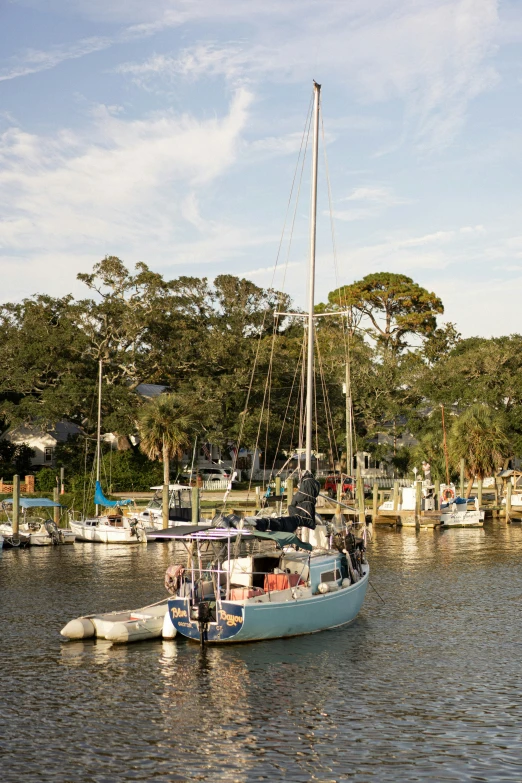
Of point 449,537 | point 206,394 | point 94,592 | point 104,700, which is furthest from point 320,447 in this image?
point 104,700

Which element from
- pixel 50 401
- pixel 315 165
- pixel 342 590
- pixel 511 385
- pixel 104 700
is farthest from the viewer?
pixel 511 385

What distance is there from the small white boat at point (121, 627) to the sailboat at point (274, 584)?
0.96 m

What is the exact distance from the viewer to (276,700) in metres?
21.5

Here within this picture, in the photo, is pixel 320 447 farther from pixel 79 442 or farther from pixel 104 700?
A: pixel 104 700

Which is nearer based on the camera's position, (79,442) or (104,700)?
(104,700)

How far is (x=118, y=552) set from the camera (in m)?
53.8

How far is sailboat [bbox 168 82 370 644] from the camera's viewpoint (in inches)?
1022

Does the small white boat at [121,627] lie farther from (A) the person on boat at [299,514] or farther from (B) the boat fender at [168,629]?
(A) the person on boat at [299,514]

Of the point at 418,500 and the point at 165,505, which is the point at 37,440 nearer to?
the point at 165,505

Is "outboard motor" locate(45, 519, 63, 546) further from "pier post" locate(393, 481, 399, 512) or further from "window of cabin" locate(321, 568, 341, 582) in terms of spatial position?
"window of cabin" locate(321, 568, 341, 582)

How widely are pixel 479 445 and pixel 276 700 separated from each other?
2146 inches

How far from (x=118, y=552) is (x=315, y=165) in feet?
91.8

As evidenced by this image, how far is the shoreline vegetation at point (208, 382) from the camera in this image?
77250 millimetres

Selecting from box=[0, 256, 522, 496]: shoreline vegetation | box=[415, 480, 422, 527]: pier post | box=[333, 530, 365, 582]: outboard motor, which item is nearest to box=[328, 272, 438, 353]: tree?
box=[0, 256, 522, 496]: shoreline vegetation
